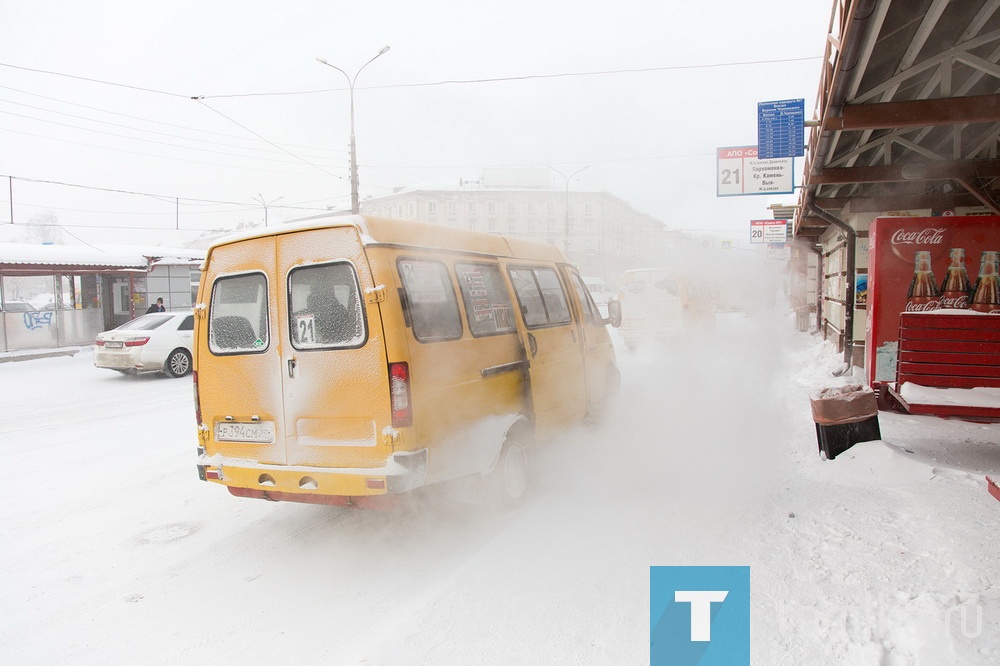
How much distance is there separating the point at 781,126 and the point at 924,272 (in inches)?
165

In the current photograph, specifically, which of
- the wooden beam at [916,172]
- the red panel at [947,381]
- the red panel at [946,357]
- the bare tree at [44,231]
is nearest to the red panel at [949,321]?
the red panel at [946,357]

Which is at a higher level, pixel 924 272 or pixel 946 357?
pixel 924 272

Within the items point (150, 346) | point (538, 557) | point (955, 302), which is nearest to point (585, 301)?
point (538, 557)

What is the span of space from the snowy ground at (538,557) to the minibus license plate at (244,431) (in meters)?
0.79

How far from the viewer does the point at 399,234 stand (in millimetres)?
3934

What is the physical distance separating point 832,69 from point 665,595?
4506 mm

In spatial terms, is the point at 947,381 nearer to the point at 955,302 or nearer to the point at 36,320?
the point at 955,302

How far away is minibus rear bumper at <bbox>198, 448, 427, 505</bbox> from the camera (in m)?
3.58

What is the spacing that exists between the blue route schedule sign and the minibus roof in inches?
249

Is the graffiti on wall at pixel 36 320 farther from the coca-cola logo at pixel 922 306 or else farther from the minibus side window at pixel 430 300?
the coca-cola logo at pixel 922 306

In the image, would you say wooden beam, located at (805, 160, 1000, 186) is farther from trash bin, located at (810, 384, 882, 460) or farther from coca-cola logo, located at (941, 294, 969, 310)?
trash bin, located at (810, 384, 882, 460)

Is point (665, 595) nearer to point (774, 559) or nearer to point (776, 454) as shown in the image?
point (774, 559)

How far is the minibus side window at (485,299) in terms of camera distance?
4441 millimetres

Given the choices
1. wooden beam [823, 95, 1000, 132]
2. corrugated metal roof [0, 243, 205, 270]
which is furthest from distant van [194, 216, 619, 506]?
corrugated metal roof [0, 243, 205, 270]
